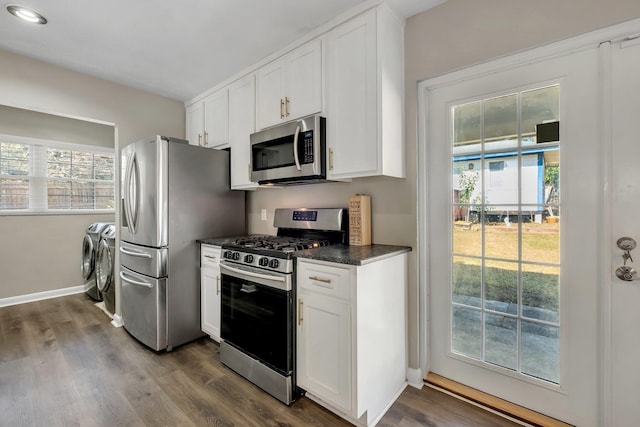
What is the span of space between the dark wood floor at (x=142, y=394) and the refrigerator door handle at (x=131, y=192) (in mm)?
1127

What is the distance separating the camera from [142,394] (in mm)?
1925

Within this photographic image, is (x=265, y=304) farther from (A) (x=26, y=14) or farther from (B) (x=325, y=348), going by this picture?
(A) (x=26, y=14)

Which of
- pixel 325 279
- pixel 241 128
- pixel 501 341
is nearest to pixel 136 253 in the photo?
pixel 241 128

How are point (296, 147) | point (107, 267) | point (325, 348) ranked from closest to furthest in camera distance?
1. point (325, 348)
2. point (296, 147)
3. point (107, 267)

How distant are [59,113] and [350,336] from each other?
329 centimetres

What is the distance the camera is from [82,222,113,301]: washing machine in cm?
375

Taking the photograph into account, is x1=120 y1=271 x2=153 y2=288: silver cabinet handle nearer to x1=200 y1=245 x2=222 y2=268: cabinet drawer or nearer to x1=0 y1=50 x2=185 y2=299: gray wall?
x1=200 y1=245 x2=222 y2=268: cabinet drawer

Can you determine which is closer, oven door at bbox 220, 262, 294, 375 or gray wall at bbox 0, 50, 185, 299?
oven door at bbox 220, 262, 294, 375

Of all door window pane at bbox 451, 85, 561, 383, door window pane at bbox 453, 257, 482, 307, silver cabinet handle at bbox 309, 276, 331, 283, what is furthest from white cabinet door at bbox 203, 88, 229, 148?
door window pane at bbox 453, 257, 482, 307

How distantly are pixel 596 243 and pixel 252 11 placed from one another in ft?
8.04

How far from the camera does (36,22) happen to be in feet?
6.77

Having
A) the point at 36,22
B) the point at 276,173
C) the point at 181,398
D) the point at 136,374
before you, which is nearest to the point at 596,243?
the point at 276,173

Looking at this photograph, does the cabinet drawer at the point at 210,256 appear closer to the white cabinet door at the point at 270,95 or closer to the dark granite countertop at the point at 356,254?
the dark granite countertop at the point at 356,254

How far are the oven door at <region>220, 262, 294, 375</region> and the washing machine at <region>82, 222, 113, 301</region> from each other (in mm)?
2508
